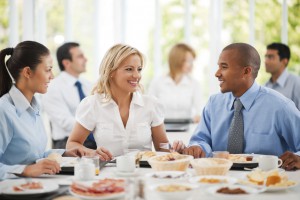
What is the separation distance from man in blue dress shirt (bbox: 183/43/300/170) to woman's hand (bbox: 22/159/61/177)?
843mm

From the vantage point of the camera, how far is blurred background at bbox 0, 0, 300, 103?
6.75 meters

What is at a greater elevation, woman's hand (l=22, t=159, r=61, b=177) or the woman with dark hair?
the woman with dark hair

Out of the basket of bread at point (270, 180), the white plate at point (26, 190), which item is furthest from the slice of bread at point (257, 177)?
the white plate at point (26, 190)

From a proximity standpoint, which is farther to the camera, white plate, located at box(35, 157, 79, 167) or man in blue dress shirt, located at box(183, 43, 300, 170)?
man in blue dress shirt, located at box(183, 43, 300, 170)

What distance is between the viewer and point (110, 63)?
342 centimetres

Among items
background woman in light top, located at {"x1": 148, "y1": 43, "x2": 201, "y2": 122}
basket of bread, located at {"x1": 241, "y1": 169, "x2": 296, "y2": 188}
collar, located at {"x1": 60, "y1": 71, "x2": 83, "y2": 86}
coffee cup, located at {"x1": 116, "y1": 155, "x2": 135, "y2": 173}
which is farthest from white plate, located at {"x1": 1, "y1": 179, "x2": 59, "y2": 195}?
background woman in light top, located at {"x1": 148, "y1": 43, "x2": 201, "y2": 122}

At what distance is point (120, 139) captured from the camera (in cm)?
334

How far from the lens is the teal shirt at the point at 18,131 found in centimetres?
260

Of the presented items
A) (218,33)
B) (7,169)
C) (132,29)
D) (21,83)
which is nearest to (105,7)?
(132,29)

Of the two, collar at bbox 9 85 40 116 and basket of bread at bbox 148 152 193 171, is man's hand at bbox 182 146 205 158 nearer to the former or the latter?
basket of bread at bbox 148 152 193 171

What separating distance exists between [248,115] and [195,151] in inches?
18.1

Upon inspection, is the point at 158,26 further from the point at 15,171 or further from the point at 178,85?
the point at 15,171

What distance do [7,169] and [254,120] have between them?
4.98 ft

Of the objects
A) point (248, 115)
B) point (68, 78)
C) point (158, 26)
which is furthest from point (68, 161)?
point (158, 26)
